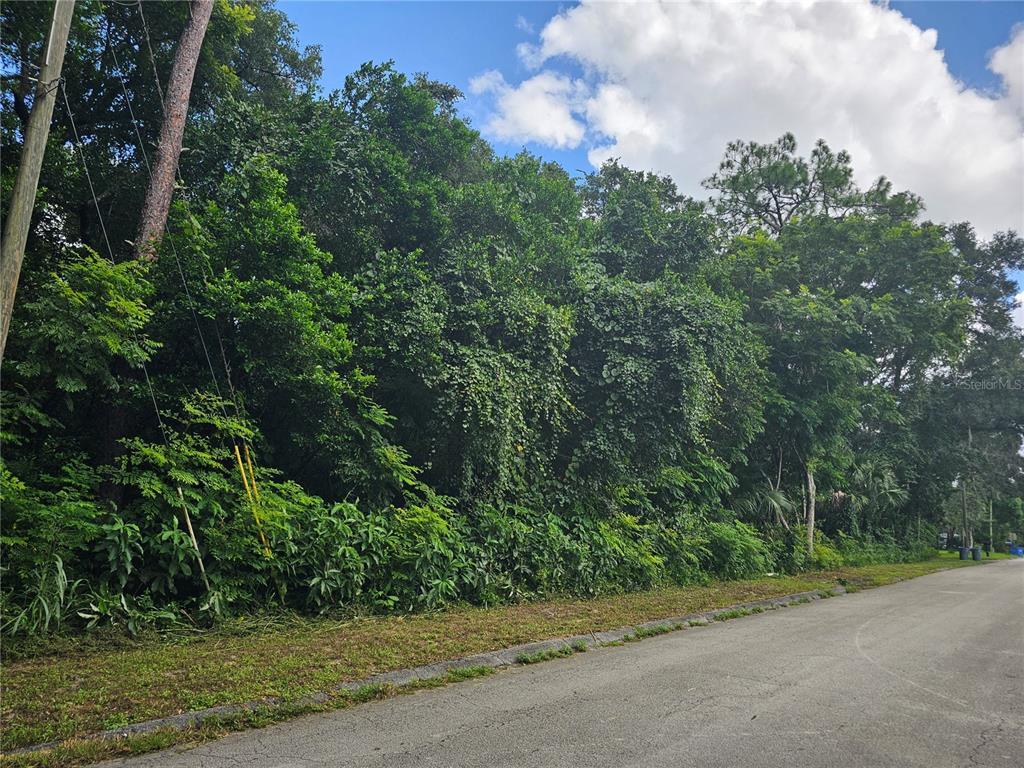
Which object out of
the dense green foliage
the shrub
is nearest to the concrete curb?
the dense green foliage

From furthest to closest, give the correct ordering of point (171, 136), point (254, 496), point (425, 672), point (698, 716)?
point (171, 136), point (254, 496), point (425, 672), point (698, 716)

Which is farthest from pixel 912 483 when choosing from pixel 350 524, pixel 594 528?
pixel 350 524

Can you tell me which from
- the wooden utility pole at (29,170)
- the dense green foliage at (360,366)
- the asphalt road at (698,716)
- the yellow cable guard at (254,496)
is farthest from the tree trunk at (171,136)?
the asphalt road at (698,716)

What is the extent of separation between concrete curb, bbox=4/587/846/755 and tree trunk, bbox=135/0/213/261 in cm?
648

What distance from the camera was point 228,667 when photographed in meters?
5.16

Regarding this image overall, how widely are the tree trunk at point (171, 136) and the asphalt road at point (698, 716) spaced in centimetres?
707

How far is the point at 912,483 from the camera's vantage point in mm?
27203

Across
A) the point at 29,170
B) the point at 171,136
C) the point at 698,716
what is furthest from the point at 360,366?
the point at 698,716

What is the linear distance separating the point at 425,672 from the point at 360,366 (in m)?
5.77

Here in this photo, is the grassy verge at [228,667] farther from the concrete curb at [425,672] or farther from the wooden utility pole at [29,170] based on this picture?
the wooden utility pole at [29,170]

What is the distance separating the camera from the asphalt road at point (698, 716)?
11.8 ft

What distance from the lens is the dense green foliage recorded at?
23.4 ft

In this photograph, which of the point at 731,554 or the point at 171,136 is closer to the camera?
the point at 171,136

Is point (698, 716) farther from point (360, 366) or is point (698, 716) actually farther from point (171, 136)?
point (171, 136)
